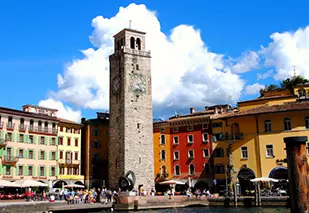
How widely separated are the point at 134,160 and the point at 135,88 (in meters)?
10.2

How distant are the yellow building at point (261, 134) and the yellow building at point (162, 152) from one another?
846 cm

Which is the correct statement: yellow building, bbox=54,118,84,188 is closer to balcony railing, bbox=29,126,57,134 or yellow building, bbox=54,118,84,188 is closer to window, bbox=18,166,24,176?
balcony railing, bbox=29,126,57,134

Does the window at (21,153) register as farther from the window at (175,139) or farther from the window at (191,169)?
the window at (191,169)

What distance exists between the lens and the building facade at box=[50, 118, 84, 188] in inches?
2290

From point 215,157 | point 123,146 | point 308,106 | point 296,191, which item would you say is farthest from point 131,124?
point 296,191

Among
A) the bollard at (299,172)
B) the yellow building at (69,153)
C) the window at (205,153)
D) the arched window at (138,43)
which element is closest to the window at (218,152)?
the window at (205,153)

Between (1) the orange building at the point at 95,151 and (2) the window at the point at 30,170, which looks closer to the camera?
(2) the window at the point at 30,170

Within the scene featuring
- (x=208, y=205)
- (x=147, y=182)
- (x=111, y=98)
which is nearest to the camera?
(x=208, y=205)

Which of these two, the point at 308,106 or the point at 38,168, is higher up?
the point at 308,106

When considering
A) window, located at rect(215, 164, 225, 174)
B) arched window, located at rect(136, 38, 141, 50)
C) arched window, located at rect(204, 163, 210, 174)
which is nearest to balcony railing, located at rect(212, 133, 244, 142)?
window, located at rect(215, 164, 225, 174)

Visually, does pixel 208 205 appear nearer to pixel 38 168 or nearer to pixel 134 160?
pixel 134 160

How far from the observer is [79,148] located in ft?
202

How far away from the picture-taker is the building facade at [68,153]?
A: 5816 centimetres

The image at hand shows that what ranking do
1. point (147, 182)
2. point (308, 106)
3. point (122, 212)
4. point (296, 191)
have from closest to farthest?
point (296, 191) < point (122, 212) < point (308, 106) < point (147, 182)
